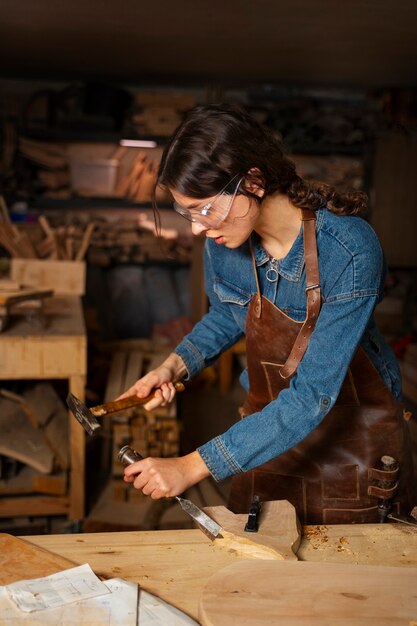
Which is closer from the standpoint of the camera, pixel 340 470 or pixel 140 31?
pixel 340 470

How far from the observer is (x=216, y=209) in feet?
6.40

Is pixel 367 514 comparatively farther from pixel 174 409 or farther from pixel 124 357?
pixel 124 357

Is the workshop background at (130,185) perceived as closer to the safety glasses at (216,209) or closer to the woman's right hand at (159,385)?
the woman's right hand at (159,385)

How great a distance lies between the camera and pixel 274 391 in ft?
7.86

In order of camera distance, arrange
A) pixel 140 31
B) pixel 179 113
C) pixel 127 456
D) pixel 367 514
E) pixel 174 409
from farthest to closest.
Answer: pixel 179 113 < pixel 140 31 < pixel 174 409 < pixel 367 514 < pixel 127 456

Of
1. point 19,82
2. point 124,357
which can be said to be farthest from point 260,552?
point 19,82

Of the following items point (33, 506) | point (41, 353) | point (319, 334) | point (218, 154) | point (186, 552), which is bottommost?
point (33, 506)

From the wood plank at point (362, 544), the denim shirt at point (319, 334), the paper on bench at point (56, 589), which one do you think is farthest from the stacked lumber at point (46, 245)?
the paper on bench at point (56, 589)

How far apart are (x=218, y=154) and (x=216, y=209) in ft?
0.52

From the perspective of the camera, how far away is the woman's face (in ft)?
6.40

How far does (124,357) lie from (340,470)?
361cm

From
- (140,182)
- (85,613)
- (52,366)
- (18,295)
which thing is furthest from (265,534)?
(140,182)

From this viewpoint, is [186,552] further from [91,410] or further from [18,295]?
[18,295]

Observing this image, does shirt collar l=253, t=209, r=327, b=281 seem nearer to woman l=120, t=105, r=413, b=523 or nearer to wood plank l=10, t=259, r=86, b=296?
woman l=120, t=105, r=413, b=523
